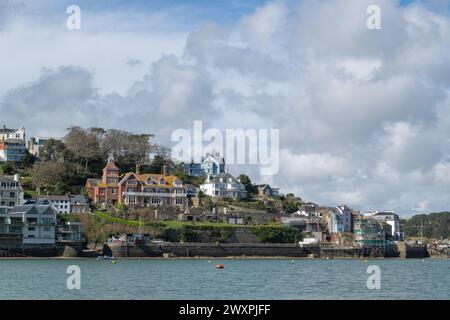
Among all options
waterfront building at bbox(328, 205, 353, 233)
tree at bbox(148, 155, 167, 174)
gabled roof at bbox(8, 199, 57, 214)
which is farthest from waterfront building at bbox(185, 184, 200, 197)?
gabled roof at bbox(8, 199, 57, 214)

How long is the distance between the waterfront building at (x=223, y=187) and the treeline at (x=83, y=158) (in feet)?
28.3

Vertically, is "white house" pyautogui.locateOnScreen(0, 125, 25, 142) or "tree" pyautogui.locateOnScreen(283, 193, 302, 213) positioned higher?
"white house" pyautogui.locateOnScreen(0, 125, 25, 142)

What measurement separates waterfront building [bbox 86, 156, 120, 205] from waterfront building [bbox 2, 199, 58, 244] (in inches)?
588

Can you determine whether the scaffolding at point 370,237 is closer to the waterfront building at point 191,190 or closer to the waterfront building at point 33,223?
the waterfront building at point 191,190

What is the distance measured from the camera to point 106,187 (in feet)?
349

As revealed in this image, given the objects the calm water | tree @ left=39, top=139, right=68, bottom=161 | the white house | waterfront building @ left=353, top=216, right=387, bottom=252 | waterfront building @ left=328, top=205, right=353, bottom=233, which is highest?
the white house

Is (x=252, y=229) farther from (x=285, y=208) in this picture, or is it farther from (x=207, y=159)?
(x=207, y=159)

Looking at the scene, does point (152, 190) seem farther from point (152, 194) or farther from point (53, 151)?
A: point (53, 151)

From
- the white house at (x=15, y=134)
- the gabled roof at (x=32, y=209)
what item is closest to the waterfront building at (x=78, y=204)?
the gabled roof at (x=32, y=209)

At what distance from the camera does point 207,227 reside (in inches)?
3967

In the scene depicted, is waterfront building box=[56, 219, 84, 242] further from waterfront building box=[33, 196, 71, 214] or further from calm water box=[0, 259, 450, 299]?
calm water box=[0, 259, 450, 299]

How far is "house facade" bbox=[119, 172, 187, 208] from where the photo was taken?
Answer: 351ft

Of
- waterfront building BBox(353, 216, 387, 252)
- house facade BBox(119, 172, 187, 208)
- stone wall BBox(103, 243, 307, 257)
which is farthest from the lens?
waterfront building BBox(353, 216, 387, 252)

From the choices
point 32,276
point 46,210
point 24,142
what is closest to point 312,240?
point 46,210
